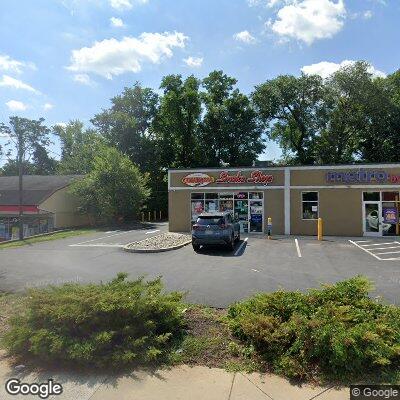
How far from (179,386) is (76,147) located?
216 feet

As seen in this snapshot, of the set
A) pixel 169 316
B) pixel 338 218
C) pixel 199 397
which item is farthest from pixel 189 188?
pixel 199 397

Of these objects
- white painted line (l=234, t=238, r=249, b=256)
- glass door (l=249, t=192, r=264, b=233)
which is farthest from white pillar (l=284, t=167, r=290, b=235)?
white painted line (l=234, t=238, r=249, b=256)

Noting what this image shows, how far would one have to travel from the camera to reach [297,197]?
24.4 m

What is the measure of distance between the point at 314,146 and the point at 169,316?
4486cm

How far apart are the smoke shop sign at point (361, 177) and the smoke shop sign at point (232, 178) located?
3829 mm

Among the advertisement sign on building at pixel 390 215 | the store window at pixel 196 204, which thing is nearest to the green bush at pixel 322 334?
the advertisement sign on building at pixel 390 215

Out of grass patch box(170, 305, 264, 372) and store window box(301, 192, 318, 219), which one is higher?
store window box(301, 192, 318, 219)

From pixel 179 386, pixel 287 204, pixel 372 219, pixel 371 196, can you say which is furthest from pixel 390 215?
pixel 179 386

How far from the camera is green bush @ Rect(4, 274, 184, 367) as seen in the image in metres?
4.81

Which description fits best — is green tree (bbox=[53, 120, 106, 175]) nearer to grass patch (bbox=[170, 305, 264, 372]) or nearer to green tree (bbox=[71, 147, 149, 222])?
green tree (bbox=[71, 147, 149, 222])

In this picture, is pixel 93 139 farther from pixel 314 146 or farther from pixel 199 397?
pixel 199 397

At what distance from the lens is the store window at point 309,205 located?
2414 centimetres

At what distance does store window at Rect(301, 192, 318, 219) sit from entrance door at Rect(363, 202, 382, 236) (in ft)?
9.51

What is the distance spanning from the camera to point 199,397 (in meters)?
4.15
